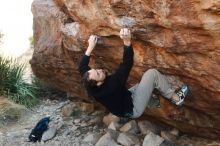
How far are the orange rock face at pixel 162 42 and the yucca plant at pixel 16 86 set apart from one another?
292 cm

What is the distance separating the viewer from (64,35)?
25.6 ft

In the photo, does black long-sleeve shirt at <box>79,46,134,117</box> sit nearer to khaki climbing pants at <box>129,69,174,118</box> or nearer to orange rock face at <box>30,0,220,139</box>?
khaki climbing pants at <box>129,69,174,118</box>

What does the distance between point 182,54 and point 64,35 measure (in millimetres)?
2640

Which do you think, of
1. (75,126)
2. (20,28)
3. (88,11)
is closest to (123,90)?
(88,11)

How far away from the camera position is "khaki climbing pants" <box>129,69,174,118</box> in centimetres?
636

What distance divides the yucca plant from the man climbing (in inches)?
193

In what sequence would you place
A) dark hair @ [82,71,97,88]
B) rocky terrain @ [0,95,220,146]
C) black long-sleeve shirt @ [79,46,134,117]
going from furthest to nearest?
1. rocky terrain @ [0,95,220,146]
2. dark hair @ [82,71,97,88]
3. black long-sleeve shirt @ [79,46,134,117]

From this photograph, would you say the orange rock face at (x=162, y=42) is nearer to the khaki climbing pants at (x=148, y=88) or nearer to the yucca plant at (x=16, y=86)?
the khaki climbing pants at (x=148, y=88)

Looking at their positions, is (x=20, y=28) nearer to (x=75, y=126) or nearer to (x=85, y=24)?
(x=75, y=126)

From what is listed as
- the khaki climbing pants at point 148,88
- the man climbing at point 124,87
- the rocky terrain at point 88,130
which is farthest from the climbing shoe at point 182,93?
the rocky terrain at point 88,130

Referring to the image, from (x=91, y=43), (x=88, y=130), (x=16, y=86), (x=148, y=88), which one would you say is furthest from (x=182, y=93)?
(x=16, y=86)

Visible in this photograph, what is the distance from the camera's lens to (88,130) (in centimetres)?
905

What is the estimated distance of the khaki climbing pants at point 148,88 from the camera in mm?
6355

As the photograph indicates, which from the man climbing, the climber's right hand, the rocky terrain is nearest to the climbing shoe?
the man climbing
